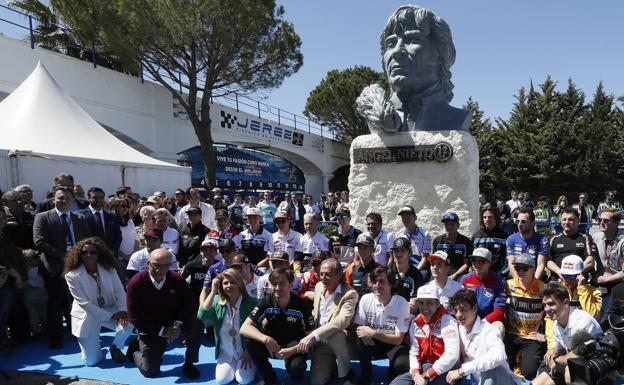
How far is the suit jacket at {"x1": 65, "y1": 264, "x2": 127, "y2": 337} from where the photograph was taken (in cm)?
464

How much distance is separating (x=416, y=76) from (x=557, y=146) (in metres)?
16.2

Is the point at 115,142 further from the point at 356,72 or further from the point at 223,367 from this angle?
the point at 356,72

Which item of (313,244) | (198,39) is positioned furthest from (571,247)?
(198,39)

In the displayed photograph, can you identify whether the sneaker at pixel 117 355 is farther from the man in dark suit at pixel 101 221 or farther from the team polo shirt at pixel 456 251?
the team polo shirt at pixel 456 251

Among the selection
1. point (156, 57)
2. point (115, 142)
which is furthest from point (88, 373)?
point (156, 57)

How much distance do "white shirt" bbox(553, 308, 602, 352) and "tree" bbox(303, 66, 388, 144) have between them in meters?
25.6

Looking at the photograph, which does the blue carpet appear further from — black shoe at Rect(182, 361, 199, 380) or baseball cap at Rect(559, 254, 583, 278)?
baseball cap at Rect(559, 254, 583, 278)

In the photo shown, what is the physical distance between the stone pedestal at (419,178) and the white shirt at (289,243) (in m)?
1.71

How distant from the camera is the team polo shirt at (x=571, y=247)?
183 inches

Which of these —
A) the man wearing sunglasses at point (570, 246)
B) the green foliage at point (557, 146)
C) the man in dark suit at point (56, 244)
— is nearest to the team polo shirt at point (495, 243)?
the man wearing sunglasses at point (570, 246)

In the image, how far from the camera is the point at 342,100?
95.5 ft

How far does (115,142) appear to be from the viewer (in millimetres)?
10133

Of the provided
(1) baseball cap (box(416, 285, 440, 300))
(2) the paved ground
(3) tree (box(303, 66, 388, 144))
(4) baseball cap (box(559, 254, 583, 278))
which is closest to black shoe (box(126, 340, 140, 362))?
(2) the paved ground

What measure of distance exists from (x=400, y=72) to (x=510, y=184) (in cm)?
1664
